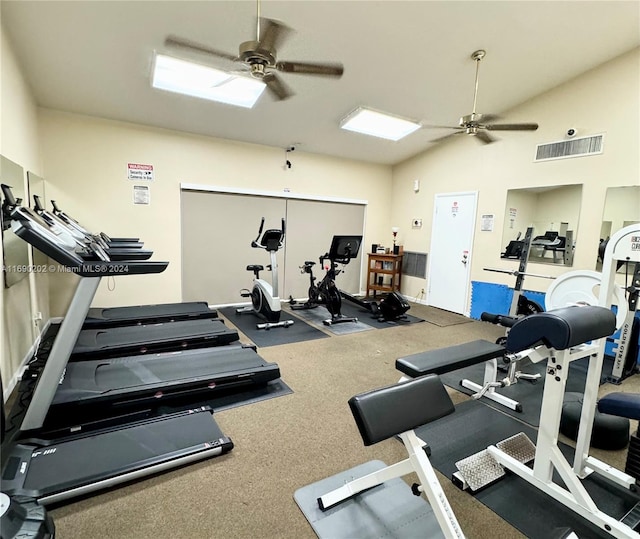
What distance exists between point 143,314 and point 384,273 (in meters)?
4.37

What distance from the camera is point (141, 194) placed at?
15.5 feet

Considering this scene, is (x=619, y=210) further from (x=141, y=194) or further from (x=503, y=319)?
(x=141, y=194)

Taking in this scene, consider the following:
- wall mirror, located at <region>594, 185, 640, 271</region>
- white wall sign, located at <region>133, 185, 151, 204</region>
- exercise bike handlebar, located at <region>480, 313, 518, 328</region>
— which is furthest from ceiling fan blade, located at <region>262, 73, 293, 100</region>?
wall mirror, located at <region>594, 185, 640, 271</region>

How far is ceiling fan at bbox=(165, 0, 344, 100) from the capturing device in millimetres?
2131

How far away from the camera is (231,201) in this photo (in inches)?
213

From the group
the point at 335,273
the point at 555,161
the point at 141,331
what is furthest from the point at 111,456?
the point at 555,161

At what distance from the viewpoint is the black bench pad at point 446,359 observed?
2.22m

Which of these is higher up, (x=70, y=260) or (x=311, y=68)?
(x=311, y=68)

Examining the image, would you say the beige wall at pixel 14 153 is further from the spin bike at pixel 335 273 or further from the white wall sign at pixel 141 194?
the spin bike at pixel 335 273

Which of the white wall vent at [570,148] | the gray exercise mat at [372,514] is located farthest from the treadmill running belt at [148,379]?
the white wall vent at [570,148]

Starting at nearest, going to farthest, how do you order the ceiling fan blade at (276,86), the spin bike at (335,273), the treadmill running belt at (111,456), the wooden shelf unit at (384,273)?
1. the treadmill running belt at (111,456)
2. the ceiling fan blade at (276,86)
3. the spin bike at (335,273)
4. the wooden shelf unit at (384,273)

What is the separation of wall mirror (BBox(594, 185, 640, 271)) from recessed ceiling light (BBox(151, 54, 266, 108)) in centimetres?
432

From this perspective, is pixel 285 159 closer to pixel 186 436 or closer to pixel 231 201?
pixel 231 201

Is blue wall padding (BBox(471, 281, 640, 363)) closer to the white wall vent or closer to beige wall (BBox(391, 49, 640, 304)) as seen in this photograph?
beige wall (BBox(391, 49, 640, 304))
